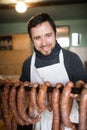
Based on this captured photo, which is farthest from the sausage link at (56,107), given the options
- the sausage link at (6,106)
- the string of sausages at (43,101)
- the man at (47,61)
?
the man at (47,61)

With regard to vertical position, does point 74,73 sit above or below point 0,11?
below

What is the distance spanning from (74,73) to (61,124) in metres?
0.49

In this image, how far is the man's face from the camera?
140 cm

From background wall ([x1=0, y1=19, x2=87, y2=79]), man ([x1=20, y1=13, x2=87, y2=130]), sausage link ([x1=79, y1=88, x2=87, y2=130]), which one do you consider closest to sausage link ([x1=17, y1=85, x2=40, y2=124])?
sausage link ([x1=79, y1=88, x2=87, y2=130])

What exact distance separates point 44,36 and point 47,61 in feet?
0.72

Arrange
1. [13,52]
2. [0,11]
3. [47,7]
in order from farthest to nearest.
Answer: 1. [13,52]
2. [0,11]
3. [47,7]

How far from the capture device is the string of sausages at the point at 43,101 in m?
0.93

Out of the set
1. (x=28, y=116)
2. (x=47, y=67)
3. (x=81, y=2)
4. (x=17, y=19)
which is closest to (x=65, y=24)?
(x=17, y=19)

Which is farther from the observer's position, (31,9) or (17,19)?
(17,19)

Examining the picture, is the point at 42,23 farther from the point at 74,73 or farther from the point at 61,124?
the point at 61,124

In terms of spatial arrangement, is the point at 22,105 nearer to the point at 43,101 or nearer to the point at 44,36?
the point at 43,101

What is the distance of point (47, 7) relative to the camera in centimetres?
457

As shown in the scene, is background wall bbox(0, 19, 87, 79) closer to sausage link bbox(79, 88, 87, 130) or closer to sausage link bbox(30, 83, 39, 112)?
sausage link bbox(30, 83, 39, 112)

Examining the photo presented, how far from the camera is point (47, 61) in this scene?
5.13 feet
